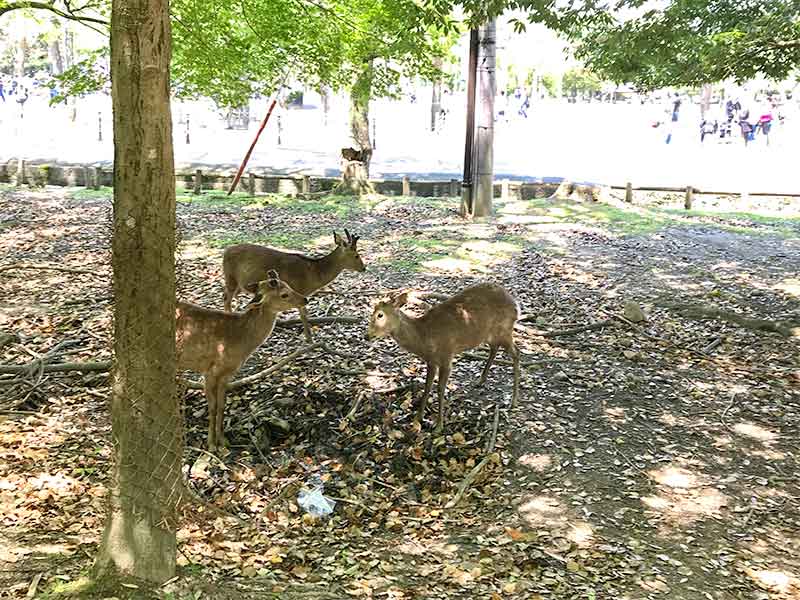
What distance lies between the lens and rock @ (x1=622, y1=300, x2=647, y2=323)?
9.92m

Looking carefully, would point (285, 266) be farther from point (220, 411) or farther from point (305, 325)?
point (220, 411)

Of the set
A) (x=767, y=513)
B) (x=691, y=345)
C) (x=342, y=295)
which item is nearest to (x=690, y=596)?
(x=767, y=513)

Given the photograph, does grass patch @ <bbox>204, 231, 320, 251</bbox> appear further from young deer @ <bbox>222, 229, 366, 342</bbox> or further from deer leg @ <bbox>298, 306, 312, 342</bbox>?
deer leg @ <bbox>298, 306, 312, 342</bbox>

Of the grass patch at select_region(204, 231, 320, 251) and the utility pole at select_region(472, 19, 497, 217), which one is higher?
the utility pole at select_region(472, 19, 497, 217)

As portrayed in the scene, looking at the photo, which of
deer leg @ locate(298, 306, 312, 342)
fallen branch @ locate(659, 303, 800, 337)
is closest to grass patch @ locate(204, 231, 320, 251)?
deer leg @ locate(298, 306, 312, 342)

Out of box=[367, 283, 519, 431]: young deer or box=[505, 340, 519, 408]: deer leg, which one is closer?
box=[367, 283, 519, 431]: young deer

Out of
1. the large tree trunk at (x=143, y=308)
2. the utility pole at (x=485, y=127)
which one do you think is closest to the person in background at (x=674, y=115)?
the utility pole at (x=485, y=127)

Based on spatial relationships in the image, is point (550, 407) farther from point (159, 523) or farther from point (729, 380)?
point (159, 523)

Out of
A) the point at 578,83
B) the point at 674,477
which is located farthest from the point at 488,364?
the point at 578,83

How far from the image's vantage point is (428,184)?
1995 centimetres

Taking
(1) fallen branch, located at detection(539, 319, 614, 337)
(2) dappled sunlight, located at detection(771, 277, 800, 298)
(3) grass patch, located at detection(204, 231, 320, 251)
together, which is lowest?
(1) fallen branch, located at detection(539, 319, 614, 337)

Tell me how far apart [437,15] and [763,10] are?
4.24 meters

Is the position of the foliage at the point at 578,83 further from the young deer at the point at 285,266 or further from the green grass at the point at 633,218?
the young deer at the point at 285,266

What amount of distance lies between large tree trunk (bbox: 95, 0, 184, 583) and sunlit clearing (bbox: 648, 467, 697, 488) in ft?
12.0
